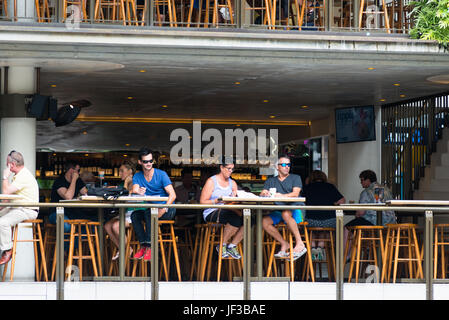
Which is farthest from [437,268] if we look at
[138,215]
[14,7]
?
[14,7]

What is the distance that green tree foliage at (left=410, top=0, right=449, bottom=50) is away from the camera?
31.6 feet

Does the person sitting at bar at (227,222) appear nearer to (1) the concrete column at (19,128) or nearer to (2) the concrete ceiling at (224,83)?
(2) the concrete ceiling at (224,83)

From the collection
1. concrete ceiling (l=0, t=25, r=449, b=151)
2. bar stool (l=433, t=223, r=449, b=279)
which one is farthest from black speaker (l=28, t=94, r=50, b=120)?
bar stool (l=433, t=223, r=449, b=279)

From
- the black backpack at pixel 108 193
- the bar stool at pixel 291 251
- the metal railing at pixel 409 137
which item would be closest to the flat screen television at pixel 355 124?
the metal railing at pixel 409 137

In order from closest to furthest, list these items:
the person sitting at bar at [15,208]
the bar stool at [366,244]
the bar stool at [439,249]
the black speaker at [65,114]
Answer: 1. the person sitting at bar at [15,208]
2. the bar stool at [439,249]
3. the bar stool at [366,244]
4. the black speaker at [65,114]

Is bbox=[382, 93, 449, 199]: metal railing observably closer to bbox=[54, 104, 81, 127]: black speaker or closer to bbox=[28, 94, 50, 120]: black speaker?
bbox=[54, 104, 81, 127]: black speaker

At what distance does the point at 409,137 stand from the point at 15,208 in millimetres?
8867

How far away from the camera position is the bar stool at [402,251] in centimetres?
771

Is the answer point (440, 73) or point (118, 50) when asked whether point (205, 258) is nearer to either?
point (118, 50)

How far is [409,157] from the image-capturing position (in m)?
14.2

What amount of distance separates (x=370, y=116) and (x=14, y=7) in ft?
24.5

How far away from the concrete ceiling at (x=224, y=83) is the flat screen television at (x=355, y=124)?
0.25 meters

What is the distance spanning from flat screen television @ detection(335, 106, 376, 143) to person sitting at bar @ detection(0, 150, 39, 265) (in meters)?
7.90
